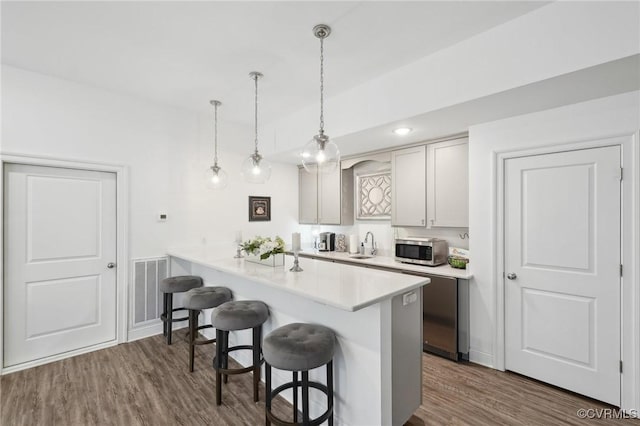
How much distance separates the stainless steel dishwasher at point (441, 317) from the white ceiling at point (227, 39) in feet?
7.23

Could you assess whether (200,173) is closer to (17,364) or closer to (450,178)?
(17,364)

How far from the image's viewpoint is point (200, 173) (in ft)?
13.7

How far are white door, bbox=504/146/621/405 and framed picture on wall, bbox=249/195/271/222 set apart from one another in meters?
3.38

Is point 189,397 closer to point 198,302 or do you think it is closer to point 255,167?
point 198,302

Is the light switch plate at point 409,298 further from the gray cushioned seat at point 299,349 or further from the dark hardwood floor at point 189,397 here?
the dark hardwood floor at point 189,397

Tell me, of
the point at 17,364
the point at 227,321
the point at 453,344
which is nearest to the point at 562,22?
the point at 453,344

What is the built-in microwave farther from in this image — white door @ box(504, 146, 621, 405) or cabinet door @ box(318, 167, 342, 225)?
cabinet door @ box(318, 167, 342, 225)

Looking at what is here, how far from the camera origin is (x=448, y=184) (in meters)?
3.42

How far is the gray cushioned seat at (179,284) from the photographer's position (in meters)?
3.37

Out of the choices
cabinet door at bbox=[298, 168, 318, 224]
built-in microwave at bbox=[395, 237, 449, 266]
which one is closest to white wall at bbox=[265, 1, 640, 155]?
built-in microwave at bbox=[395, 237, 449, 266]

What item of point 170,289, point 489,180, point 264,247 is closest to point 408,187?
point 489,180

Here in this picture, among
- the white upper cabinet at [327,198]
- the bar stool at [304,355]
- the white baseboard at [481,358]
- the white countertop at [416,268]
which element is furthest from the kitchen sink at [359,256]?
the bar stool at [304,355]

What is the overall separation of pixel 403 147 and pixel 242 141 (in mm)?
2424

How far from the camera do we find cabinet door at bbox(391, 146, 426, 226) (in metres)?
3.67
